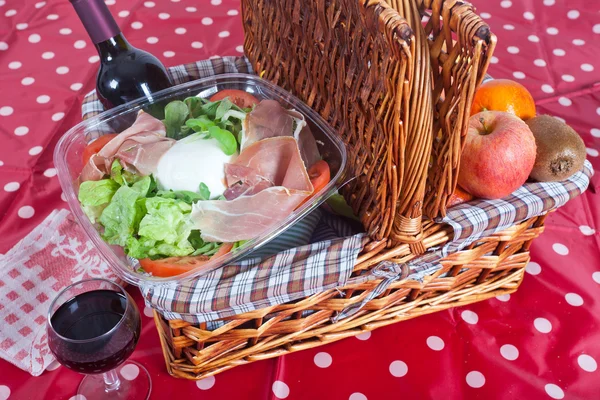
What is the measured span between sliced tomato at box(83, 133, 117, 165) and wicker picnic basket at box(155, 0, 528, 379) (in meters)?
0.24

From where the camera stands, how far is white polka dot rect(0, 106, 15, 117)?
1.11 meters

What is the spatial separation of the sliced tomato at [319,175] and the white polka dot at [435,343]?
258 millimetres

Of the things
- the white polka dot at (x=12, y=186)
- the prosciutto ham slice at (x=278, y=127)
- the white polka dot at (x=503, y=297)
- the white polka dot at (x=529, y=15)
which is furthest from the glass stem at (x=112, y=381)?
the white polka dot at (x=529, y=15)

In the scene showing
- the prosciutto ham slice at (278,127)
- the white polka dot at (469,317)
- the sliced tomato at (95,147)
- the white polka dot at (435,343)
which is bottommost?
the white polka dot at (469,317)

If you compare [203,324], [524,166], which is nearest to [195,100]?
[203,324]

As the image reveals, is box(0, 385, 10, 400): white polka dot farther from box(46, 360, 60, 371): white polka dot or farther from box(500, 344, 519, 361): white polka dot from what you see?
box(500, 344, 519, 361): white polka dot

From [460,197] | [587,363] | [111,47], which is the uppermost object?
[111,47]

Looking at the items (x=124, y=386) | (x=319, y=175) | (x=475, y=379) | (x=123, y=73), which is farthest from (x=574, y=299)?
(x=123, y=73)

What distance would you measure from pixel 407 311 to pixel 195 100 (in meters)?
0.42

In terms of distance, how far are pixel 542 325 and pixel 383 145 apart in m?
0.38

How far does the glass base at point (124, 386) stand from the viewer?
0.72 metres

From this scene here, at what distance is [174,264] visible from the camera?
0.64 metres

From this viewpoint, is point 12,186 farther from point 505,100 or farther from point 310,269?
point 505,100

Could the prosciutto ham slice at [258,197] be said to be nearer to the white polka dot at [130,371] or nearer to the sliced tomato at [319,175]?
the sliced tomato at [319,175]
